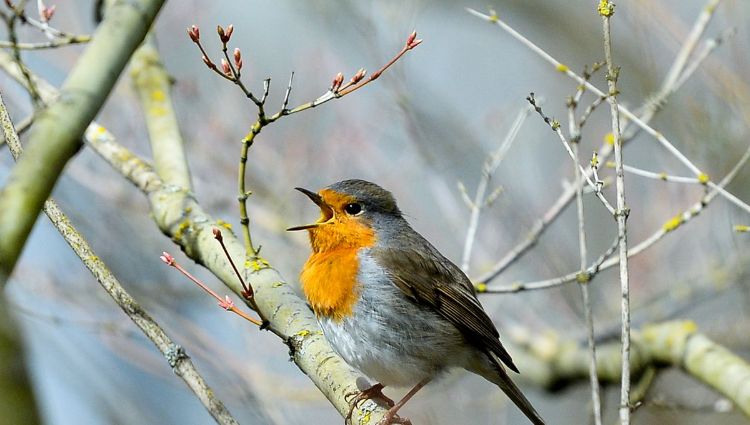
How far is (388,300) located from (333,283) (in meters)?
0.28

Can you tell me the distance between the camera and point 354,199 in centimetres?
457

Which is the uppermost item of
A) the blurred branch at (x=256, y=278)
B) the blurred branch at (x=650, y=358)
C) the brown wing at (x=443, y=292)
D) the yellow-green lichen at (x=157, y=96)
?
the yellow-green lichen at (x=157, y=96)

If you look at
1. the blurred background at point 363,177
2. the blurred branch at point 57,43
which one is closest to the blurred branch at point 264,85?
the blurred branch at point 57,43

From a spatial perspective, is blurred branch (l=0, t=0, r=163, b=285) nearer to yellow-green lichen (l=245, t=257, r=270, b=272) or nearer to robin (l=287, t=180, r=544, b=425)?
yellow-green lichen (l=245, t=257, r=270, b=272)

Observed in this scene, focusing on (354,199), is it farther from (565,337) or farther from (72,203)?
(72,203)

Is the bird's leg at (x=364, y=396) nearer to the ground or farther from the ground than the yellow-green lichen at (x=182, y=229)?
nearer to the ground

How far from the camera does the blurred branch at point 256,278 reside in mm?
3709

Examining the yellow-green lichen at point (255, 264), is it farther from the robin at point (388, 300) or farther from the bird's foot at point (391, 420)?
the bird's foot at point (391, 420)

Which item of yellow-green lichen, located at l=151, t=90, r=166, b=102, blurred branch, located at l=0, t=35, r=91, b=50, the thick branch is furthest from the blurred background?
blurred branch, located at l=0, t=35, r=91, b=50

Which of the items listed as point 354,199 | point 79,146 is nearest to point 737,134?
point 354,199

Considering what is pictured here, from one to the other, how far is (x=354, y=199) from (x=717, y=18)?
16.3 feet

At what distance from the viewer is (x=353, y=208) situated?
15.0ft

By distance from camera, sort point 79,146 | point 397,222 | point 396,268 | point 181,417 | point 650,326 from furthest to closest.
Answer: point 181,417 → point 650,326 → point 397,222 → point 396,268 → point 79,146

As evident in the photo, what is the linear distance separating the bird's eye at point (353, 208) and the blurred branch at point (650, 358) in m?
1.70
